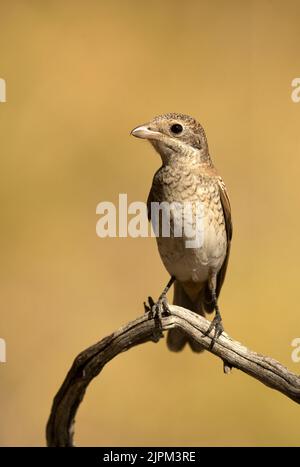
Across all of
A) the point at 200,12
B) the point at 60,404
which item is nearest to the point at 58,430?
the point at 60,404

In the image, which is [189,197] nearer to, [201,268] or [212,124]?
[201,268]

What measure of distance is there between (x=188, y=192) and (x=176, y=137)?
240 mm

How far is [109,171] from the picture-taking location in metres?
4.54

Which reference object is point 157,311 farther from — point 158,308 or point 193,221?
point 193,221

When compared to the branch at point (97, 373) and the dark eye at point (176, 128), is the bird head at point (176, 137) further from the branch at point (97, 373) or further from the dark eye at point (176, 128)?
the branch at point (97, 373)

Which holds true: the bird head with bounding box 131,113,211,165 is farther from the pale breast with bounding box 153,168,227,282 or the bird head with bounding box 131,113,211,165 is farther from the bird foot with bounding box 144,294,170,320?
the bird foot with bounding box 144,294,170,320

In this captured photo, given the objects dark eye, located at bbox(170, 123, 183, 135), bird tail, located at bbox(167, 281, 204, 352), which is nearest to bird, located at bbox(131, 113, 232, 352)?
dark eye, located at bbox(170, 123, 183, 135)

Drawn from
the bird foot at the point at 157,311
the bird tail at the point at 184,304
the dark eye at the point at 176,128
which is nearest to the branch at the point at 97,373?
the bird foot at the point at 157,311

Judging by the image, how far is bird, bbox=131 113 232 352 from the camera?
3.00 metres

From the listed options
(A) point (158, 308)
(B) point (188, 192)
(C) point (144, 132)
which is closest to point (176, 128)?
(C) point (144, 132)

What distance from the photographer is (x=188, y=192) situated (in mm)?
3018

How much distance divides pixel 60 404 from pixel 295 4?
3061 millimetres

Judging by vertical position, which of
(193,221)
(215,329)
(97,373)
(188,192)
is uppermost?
(188,192)

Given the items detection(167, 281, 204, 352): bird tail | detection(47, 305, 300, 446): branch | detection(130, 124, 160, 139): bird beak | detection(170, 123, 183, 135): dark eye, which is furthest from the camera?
detection(167, 281, 204, 352): bird tail
